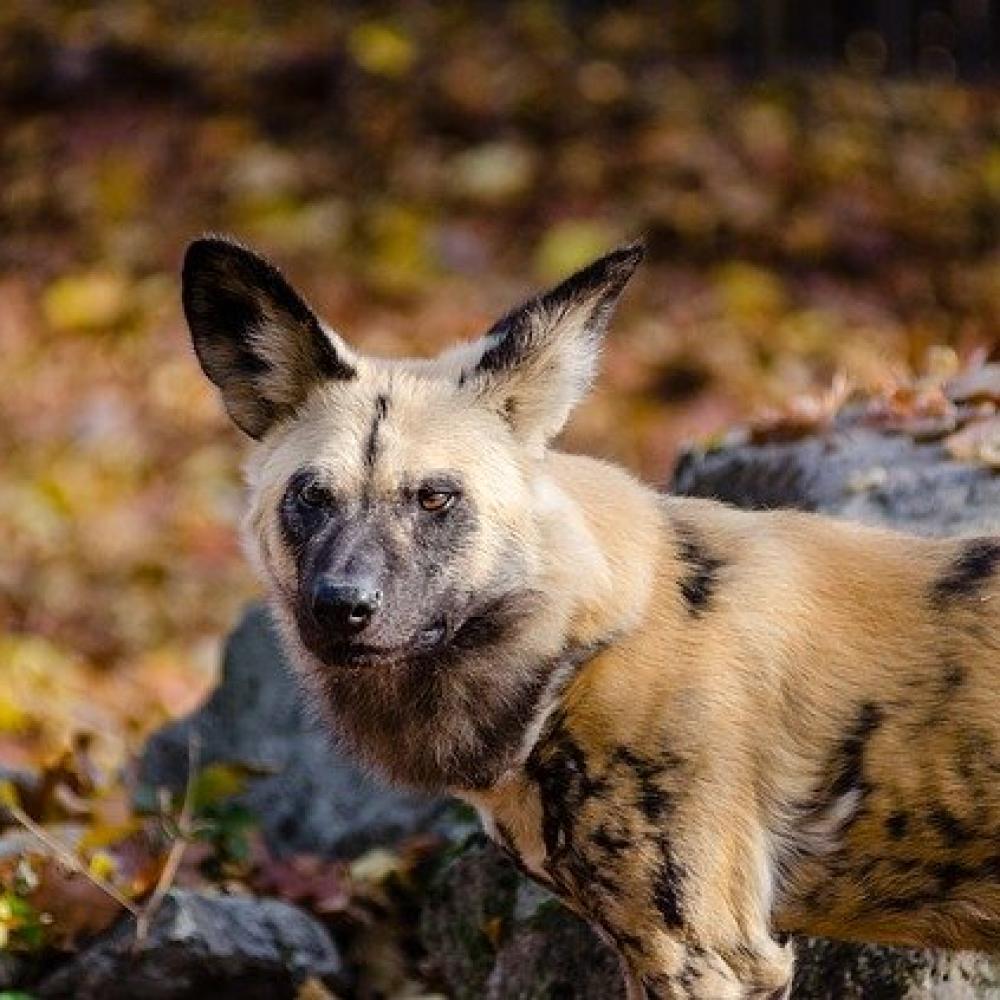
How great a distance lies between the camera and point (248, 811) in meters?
5.10

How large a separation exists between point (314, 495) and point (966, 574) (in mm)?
1235

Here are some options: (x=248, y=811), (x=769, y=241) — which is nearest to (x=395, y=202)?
(x=769, y=241)

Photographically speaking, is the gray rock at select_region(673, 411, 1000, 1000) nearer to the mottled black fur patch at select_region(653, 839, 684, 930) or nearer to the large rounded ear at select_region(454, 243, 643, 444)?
the mottled black fur patch at select_region(653, 839, 684, 930)

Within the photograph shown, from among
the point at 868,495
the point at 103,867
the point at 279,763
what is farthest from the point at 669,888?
the point at 279,763

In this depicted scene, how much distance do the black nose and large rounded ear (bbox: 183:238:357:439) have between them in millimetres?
541

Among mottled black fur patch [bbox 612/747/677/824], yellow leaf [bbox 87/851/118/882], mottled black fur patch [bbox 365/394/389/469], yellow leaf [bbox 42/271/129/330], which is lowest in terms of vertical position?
yellow leaf [bbox 87/851/118/882]

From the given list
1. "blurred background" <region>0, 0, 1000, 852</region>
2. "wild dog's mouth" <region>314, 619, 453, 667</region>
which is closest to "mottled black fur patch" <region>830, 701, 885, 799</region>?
"wild dog's mouth" <region>314, 619, 453, 667</region>

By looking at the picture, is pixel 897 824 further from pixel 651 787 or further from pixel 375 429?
pixel 375 429

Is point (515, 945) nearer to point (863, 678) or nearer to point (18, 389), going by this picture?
point (863, 678)

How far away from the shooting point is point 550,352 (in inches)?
147

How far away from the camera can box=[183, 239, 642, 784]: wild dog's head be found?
3537mm

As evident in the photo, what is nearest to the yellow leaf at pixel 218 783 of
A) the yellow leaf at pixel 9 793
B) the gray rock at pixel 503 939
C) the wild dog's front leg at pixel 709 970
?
the yellow leaf at pixel 9 793

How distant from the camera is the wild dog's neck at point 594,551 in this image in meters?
3.58

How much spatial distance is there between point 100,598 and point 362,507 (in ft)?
16.9
